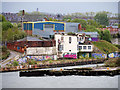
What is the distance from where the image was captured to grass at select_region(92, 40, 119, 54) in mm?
13752

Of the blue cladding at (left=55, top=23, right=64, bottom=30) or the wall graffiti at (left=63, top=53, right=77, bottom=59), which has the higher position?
the blue cladding at (left=55, top=23, right=64, bottom=30)

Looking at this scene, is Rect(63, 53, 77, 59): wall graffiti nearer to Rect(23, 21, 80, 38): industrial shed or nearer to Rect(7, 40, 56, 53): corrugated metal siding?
Rect(7, 40, 56, 53): corrugated metal siding

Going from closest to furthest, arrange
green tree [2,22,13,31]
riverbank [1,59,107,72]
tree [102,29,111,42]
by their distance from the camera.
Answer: riverbank [1,59,107,72] < green tree [2,22,13,31] < tree [102,29,111,42]

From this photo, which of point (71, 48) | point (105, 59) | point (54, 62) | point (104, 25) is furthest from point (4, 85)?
point (104, 25)

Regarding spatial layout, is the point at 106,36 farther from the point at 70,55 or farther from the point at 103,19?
the point at 103,19

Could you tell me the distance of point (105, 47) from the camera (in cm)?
1396

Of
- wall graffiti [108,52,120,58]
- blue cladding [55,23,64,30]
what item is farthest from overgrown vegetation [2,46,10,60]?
wall graffiti [108,52,120,58]

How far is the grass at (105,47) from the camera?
13.8 m

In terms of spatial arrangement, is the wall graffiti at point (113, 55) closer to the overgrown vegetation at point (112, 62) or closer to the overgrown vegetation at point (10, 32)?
the overgrown vegetation at point (112, 62)

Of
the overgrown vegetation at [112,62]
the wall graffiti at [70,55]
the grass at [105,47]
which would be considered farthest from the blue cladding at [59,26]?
the overgrown vegetation at [112,62]

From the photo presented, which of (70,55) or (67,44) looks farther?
(70,55)

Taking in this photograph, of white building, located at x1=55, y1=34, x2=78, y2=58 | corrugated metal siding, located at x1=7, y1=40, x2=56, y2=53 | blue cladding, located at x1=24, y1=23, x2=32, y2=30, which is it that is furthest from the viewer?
blue cladding, located at x1=24, y1=23, x2=32, y2=30

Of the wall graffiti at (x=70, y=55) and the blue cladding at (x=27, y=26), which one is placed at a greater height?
the blue cladding at (x=27, y=26)

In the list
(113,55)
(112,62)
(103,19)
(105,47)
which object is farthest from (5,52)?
→ (103,19)
